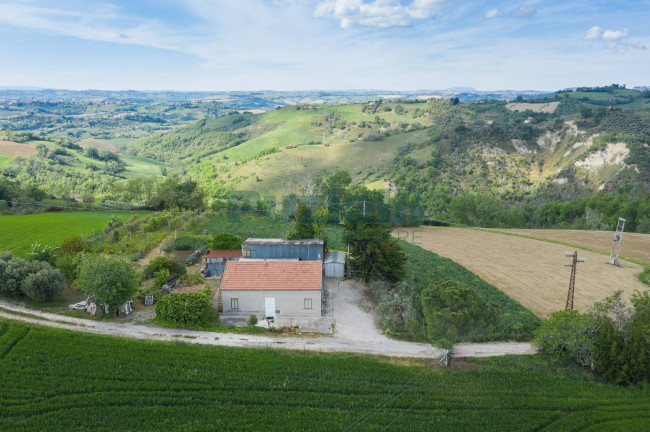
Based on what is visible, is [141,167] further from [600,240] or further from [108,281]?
[600,240]

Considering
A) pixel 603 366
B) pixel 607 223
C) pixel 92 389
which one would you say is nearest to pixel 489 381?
pixel 603 366

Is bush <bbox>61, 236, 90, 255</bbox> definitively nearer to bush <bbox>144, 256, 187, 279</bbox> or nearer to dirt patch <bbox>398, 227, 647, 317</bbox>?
bush <bbox>144, 256, 187, 279</bbox>

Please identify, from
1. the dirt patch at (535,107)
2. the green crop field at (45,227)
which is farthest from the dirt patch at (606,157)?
the green crop field at (45,227)

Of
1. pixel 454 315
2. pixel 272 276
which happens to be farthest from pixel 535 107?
pixel 272 276

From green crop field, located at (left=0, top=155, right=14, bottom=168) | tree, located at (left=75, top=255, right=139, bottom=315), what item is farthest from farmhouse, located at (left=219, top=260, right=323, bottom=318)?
green crop field, located at (left=0, top=155, right=14, bottom=168)

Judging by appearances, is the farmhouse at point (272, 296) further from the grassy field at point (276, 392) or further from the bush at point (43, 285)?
the bush at point (43, 285)

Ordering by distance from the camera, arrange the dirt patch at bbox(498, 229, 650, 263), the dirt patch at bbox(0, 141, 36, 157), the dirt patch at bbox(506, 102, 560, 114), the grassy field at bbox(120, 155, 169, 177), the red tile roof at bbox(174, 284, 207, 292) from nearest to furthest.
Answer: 1. the red tile roof at bbox(174, 284, 207, 292)
2. the dirt patch at bbox(498, 229, 650, 263)
3. the dirt patch at bbox(0, 141, 36, 157)
4. the dirt patch at bbox(506, 102, 560, 114)
5. the grassy field at bbox(120, 155, 169, 177)
